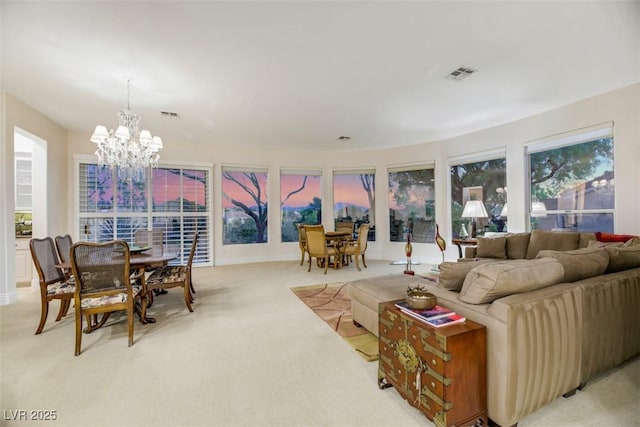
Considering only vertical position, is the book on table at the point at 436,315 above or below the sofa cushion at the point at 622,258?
below

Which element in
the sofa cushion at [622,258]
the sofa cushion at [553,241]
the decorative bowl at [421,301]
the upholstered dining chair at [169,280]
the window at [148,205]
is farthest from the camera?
the window at [148,205]

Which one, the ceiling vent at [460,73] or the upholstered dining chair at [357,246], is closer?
the ceiling vent at [460,73]

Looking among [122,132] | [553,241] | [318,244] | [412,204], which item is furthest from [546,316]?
[412,204]

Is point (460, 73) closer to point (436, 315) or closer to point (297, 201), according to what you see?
point (436, 315)

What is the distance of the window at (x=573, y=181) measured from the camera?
3844 mm

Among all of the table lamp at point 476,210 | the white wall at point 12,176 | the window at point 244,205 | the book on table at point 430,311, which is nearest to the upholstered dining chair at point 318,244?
the window at point 244,205

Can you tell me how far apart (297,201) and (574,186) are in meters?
5.41

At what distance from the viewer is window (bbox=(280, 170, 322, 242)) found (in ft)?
23.2

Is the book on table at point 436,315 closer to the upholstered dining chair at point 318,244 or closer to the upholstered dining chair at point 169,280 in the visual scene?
the upholstered dining chair at point 169,280

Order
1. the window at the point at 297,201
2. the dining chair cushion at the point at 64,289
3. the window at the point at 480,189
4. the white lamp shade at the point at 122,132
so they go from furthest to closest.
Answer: the window at the point at 297,201 → the window at the point at 480,189 → the white lamp shade at the point at 122,132 → the dining chair cushion at the point at 64,289

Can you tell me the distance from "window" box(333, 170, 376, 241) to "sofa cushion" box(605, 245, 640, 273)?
5.22 meters

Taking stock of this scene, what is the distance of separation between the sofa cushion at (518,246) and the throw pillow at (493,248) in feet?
0.21

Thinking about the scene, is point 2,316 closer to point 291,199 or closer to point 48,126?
point 48,126

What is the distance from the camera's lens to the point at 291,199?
23.4 feet
